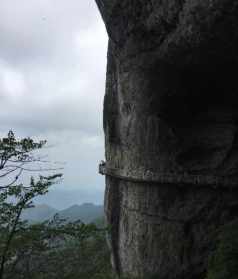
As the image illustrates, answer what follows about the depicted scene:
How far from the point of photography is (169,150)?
26.6 ft

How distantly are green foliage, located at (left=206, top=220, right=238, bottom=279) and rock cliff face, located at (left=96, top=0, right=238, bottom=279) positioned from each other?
155 cm

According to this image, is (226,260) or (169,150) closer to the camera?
(226,260)

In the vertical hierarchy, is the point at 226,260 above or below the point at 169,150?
below

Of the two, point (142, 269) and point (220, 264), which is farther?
point (142, 269)

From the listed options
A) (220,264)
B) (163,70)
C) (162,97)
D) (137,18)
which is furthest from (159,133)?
(220,264)

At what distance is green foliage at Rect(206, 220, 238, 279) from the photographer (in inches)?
233

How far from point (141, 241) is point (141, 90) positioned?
3211 millimetres

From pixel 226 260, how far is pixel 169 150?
269 centimetres

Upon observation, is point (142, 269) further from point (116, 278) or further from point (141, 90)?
point (141, 90)

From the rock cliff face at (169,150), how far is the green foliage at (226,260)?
5.08 ft

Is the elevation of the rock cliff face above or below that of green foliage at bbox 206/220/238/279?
above

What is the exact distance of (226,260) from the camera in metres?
6.07

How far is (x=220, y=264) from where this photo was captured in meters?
6.12

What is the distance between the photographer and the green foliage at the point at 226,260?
19.4 feet
